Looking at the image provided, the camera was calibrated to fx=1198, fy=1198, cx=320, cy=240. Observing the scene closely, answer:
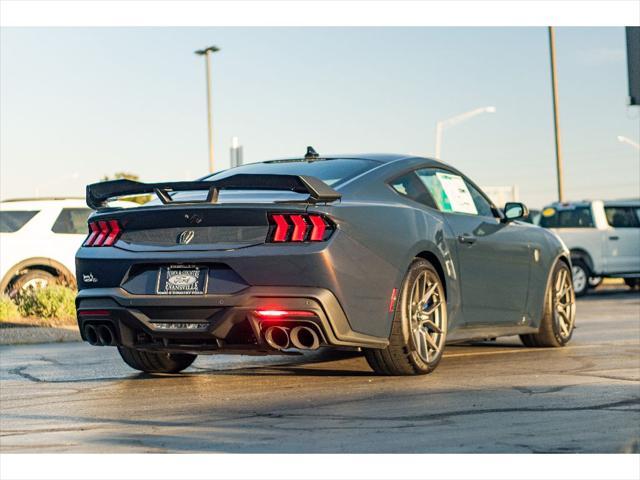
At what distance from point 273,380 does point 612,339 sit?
14.2 ft

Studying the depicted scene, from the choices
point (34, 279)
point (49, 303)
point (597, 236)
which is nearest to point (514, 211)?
point (49, 303)

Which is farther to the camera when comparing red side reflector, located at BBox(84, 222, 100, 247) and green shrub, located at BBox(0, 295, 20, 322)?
green shrub, located at BBox(0, 295, 20, 322)

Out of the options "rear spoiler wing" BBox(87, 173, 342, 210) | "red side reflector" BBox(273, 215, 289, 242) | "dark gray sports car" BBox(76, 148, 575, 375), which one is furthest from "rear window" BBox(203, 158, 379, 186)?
"red side reflector" BBox(273, 215, 289, 242)

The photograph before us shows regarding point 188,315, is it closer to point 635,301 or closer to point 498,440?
point 498,440

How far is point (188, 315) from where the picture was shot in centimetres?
741

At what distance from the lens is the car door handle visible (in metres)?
8.77

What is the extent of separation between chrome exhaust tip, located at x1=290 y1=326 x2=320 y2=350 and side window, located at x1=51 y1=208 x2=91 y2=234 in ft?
36.5

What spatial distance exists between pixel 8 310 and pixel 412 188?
26.3 ft

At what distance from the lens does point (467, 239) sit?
29.1 feet

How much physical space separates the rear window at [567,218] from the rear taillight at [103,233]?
16.7 m

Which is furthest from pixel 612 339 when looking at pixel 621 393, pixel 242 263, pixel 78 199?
pixel 78 199

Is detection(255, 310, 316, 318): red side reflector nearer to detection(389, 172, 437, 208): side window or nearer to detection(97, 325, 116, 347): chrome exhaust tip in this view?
detection(97, 325, 116, 347): chrome exhaust tip

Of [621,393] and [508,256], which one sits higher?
[508,256]

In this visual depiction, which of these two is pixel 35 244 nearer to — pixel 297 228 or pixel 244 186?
pixel 244 186
